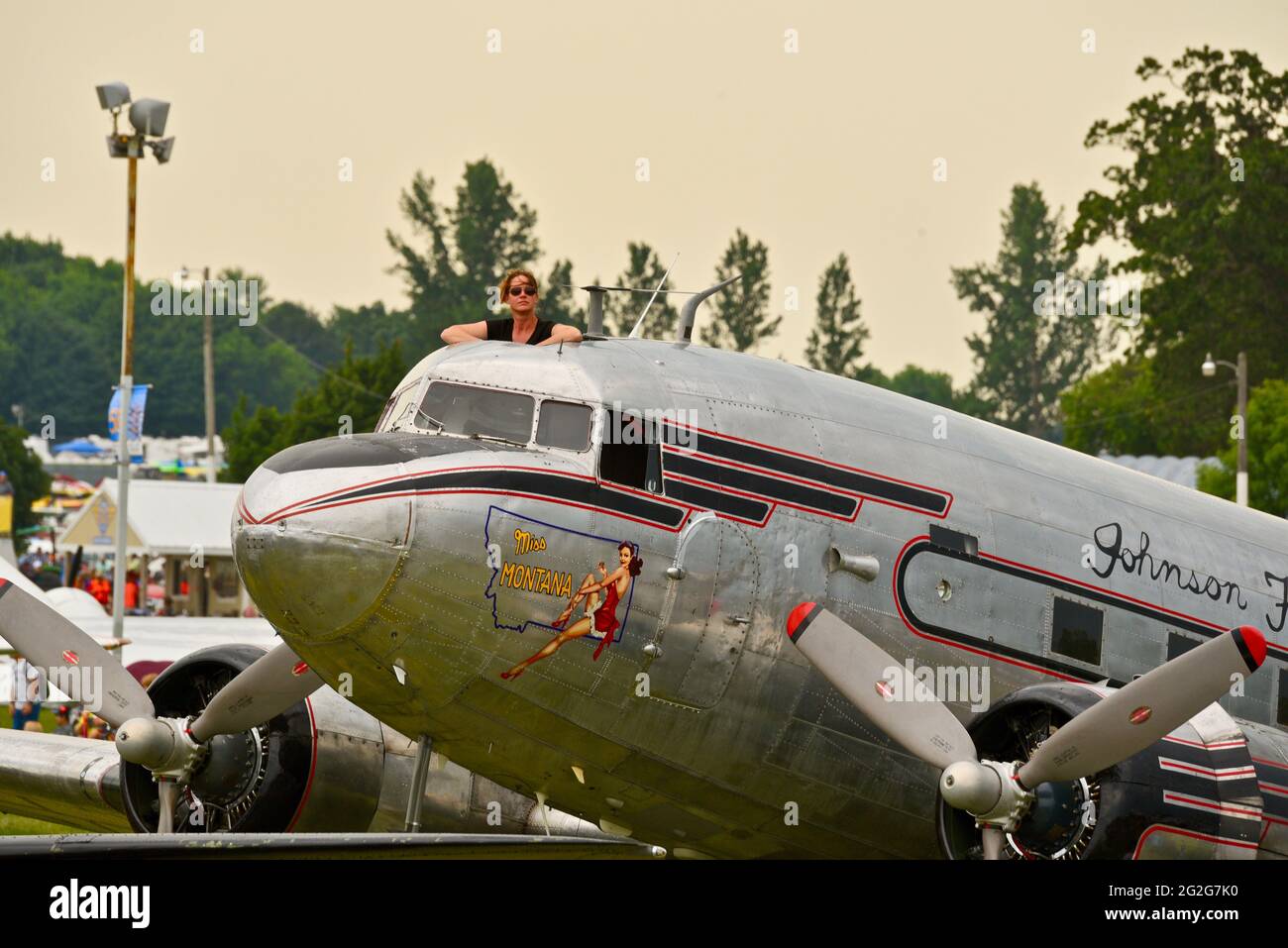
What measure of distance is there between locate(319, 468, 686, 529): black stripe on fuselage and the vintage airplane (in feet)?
0.06

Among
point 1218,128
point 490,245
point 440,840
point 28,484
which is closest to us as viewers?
point 440,840

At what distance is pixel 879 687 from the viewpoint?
40.7 feet

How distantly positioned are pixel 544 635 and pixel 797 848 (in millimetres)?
3017

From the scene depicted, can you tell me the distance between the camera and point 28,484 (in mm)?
98500

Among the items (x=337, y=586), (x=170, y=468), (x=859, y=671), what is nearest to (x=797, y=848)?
(x=859, y=671)

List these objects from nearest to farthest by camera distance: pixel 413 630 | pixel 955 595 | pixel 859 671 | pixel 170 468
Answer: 1. pixel 413 630
2. pixel 859 671
3. pixel 955 595
4. pixel 170 468

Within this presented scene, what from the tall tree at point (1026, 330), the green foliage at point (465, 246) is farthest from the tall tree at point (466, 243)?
the tall tree at point (1026, 330)

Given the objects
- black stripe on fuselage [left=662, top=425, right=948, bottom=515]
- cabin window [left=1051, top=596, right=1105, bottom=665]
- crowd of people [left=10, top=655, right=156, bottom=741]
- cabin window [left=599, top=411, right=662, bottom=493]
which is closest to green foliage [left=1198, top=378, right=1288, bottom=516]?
crowd of people [left=10, top=655, right=156, bottom=741]

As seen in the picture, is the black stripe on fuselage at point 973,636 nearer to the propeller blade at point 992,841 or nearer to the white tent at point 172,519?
the propeller blade at point 992,841

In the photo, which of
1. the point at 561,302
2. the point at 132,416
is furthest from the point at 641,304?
the point at 132,416

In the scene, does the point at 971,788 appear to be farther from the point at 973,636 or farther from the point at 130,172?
the point at 130,172

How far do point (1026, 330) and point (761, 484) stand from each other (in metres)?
111
